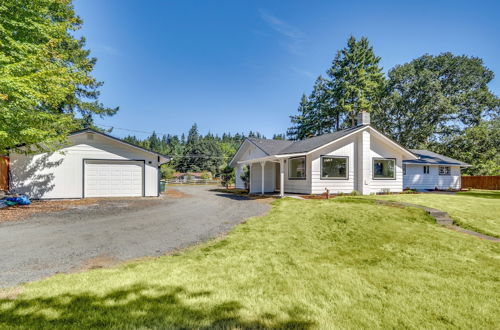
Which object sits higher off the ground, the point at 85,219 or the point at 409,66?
the point at 409,66

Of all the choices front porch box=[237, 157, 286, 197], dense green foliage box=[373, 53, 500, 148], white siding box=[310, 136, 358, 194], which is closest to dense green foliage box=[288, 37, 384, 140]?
dense green foliage box=[373, 53, 500, 148]

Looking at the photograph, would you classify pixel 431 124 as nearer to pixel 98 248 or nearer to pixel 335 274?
pixel 335 274

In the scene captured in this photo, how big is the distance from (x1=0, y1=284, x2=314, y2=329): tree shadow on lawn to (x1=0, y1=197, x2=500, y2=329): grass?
11 mm

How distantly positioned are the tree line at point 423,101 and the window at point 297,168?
2062cm

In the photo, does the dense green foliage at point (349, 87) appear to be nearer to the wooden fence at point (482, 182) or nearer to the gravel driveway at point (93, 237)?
the wooden fence at point (482, 182)

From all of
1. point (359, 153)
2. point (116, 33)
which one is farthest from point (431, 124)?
point (116, 33)

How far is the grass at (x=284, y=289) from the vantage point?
261cm

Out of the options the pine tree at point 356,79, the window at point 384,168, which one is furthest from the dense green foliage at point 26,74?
the pine tree at point 356,79

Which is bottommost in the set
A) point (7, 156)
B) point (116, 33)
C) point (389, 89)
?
point (7, 156)

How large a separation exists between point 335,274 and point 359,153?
13.6 m

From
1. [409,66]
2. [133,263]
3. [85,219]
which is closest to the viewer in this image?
[133,263]

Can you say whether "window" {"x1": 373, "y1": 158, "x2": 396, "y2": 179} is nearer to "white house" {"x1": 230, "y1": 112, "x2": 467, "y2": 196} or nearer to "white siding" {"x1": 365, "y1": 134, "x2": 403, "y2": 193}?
"white house" {"x1": 230, "y1": 112, "x2": 467, "y2": 196}

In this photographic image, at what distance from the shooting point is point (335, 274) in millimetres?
3973

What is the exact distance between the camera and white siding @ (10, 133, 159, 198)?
13656 millimetres
